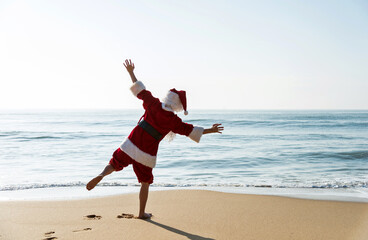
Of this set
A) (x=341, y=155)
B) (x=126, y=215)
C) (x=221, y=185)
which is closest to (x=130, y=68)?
(x=126, y=215)

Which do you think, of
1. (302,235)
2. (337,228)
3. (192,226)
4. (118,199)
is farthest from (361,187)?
(118,199)

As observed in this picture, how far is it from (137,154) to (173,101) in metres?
0.75

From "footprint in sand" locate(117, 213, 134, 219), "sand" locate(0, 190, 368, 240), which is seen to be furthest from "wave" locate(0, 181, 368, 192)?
"footprint in sand" locate(117, 213, 134, 219)

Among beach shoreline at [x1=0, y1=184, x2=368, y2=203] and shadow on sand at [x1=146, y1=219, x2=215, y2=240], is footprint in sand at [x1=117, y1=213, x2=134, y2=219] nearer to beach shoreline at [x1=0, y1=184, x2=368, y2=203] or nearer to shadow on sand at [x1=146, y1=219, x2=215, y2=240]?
shadow on sand at [x1=146, y1=219, x2=215, y2=240]

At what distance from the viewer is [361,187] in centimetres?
609

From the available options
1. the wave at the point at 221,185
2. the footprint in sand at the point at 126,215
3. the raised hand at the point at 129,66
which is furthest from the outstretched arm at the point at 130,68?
the wave at the point at 221,185

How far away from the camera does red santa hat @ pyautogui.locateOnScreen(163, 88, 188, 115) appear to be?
3904 millimetres

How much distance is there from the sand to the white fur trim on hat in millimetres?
1321

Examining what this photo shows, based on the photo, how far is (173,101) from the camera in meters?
3.90

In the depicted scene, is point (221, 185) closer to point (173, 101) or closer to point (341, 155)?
point (173, 101)

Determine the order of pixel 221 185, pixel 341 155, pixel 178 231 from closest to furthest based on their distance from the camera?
pixel 178 231 < pixel 221 185 < pixel 341 155

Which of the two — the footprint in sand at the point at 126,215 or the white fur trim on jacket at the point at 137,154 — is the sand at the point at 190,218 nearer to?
the footprint in sand at the point at 126,215

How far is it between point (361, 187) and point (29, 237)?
220 inches

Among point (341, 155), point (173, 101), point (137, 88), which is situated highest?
point (137, 88)
